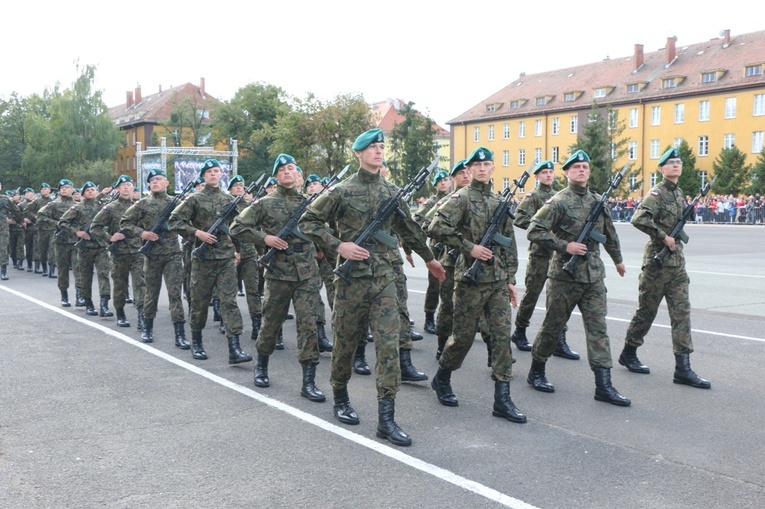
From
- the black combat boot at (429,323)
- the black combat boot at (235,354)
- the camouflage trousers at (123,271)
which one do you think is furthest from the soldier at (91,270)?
the black combat boot at (429,323)

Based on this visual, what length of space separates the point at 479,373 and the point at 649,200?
222 cm

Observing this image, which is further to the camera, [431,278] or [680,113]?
[680,113]

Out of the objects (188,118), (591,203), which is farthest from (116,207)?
(188,118)

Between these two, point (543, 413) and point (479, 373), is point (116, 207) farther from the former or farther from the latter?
point (543, 413)

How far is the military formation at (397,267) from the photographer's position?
561cm

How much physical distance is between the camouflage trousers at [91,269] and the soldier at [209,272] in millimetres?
3501

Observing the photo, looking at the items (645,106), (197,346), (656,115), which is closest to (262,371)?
(197,346)

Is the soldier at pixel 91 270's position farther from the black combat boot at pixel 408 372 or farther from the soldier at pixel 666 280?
the soldier at pixel 666 280

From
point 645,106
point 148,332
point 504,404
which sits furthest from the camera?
point 645,106

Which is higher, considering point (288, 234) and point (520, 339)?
point (288, 234)

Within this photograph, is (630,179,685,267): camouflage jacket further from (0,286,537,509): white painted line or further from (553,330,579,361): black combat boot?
(0,286,537,509): white painted line

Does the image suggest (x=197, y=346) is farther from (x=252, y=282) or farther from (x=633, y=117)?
(x=633, y=117)

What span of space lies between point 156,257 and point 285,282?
3.18m

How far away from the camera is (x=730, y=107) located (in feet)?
203
